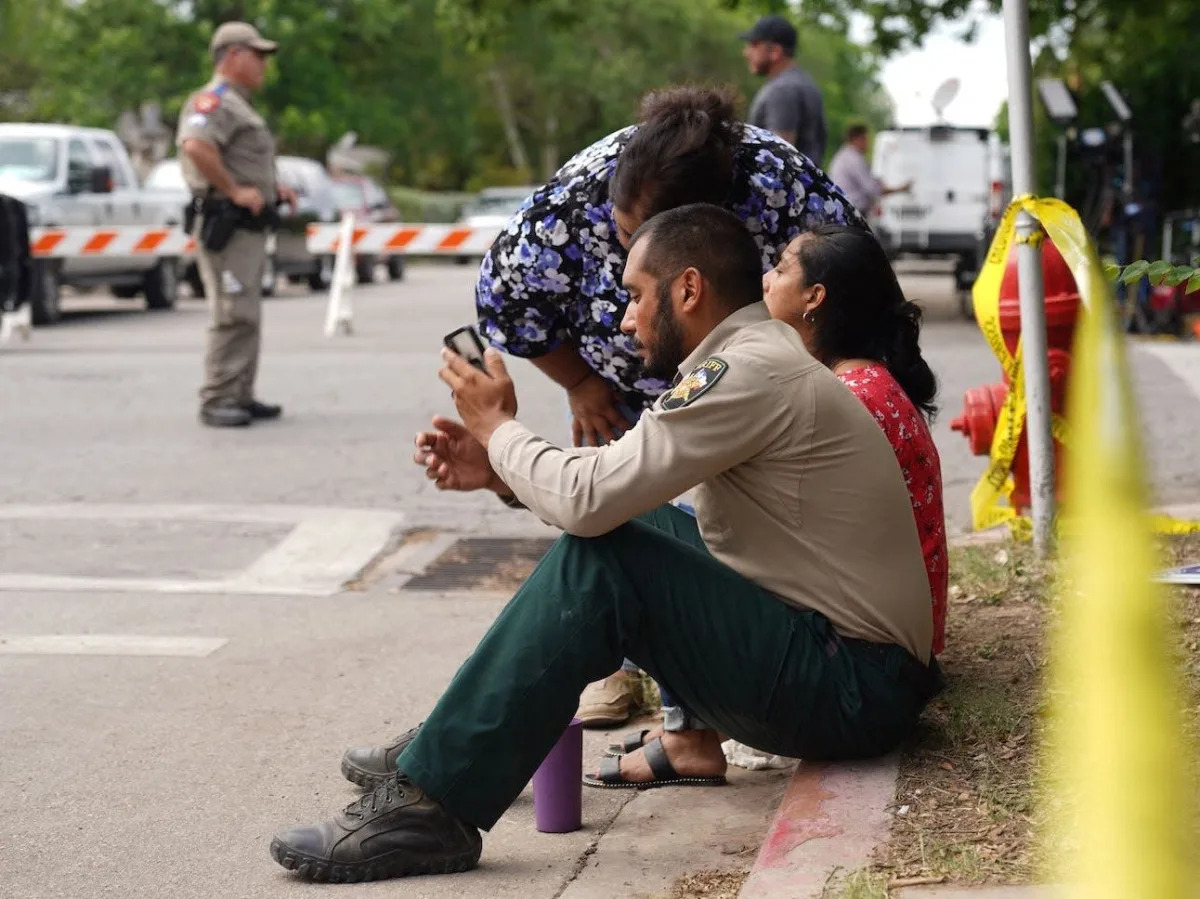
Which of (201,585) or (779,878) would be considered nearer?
(779,878)

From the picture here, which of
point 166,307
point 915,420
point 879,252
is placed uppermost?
point 879,252

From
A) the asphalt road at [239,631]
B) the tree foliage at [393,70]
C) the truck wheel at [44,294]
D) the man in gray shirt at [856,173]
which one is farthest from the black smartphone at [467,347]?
the tree foliage at [393,70]

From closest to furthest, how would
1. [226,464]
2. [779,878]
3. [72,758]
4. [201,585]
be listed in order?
[779,878] < [72,758] < [201,585] < [226,464]

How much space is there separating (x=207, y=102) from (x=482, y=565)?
12.5 ft

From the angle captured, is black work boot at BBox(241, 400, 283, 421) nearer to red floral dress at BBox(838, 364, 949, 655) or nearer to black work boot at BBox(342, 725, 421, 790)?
black work boot at BBox(342, 725, 421, 790)

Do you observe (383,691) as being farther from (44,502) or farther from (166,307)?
(166,307)

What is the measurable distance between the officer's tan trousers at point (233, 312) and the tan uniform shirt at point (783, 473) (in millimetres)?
6092

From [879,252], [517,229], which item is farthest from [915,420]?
[517,229]

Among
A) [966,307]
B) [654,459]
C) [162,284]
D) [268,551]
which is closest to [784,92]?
[268,551]

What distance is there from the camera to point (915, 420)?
140 inches

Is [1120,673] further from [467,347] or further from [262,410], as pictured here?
[262,410]

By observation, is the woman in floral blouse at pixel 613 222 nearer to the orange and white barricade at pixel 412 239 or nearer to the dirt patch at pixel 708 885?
the dirt patch at pixel 708 885

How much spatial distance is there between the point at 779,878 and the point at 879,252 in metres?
1.46

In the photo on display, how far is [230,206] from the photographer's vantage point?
9000mm
